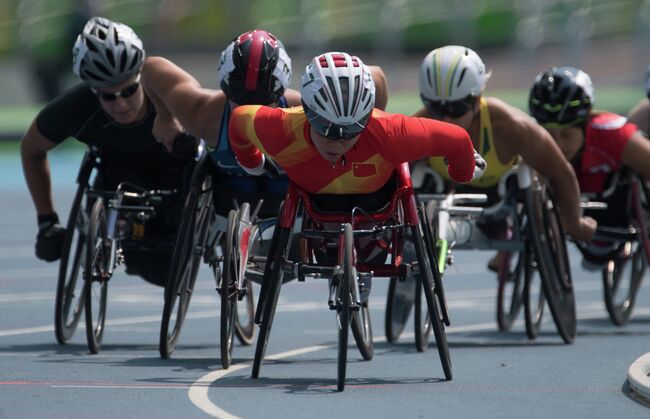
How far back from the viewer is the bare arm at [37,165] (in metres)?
10.7

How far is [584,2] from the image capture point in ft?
87.6

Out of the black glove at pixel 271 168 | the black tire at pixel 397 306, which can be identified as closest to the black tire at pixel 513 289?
the black tire at pixel 397 306

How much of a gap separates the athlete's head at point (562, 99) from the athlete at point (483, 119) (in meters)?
0.91

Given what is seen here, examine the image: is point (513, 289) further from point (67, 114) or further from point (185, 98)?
point (67, 114)

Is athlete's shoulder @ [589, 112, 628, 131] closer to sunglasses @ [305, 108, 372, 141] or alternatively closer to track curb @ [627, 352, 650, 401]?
track curb @ [627, 352, 650, 401]

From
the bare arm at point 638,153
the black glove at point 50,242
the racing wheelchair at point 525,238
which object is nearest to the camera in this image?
the black glove at point 50,242

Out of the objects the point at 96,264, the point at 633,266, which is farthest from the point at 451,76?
the point at 633,266

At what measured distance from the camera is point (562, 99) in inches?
464

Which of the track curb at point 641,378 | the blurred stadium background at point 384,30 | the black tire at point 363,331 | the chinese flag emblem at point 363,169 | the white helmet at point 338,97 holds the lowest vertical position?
the track curb at point 641,378

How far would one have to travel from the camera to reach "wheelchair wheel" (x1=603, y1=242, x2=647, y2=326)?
41.7ft

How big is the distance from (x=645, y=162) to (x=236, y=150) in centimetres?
403

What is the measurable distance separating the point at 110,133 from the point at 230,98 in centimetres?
132

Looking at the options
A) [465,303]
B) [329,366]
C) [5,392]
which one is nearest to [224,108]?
[329,366]

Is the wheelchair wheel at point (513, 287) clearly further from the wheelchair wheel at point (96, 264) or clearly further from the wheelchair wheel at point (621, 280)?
the wheelchair wheel at point (96, 264)
